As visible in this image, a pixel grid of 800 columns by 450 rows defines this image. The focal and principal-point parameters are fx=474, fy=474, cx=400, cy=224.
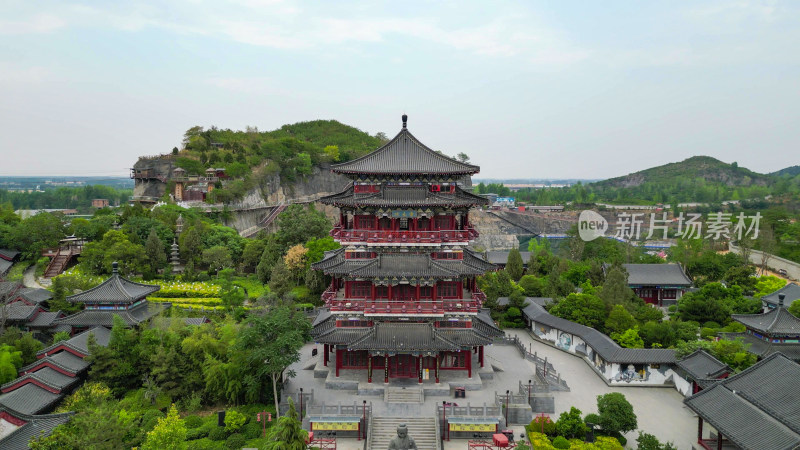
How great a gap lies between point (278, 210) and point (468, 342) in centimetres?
5176

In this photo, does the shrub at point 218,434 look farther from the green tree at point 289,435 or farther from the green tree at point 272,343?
the green tree at point 289,435

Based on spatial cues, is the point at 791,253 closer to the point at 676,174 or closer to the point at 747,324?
the point at 747,324

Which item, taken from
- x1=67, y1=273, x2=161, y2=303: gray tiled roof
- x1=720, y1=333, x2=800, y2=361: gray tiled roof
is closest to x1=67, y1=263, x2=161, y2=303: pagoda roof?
x1=67, y1=273, x2=161, y2=303: gray tiled roof

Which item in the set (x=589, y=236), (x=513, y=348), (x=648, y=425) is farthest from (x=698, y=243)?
(x=648, y=425)

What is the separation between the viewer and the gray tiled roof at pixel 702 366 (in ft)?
73.6

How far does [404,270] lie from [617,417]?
1124cm

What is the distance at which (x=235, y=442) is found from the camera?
19.9m

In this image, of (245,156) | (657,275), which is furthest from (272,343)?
(245,156)

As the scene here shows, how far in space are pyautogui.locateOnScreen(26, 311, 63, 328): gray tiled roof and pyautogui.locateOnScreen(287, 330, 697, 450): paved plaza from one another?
15.2 metres

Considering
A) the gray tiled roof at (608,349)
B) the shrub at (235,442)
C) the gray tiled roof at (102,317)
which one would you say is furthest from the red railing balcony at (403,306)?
the gray tiled roof at (102,317)

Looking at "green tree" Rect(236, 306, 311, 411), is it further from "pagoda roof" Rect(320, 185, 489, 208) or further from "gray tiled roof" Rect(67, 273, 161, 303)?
"gray tiled roof" Rect(67, 273, 161, 303)

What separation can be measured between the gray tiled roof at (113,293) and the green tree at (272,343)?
32.8ft

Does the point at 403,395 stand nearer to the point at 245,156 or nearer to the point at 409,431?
the point at 409,431

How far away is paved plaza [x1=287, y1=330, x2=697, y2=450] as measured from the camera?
21328 millimetres
